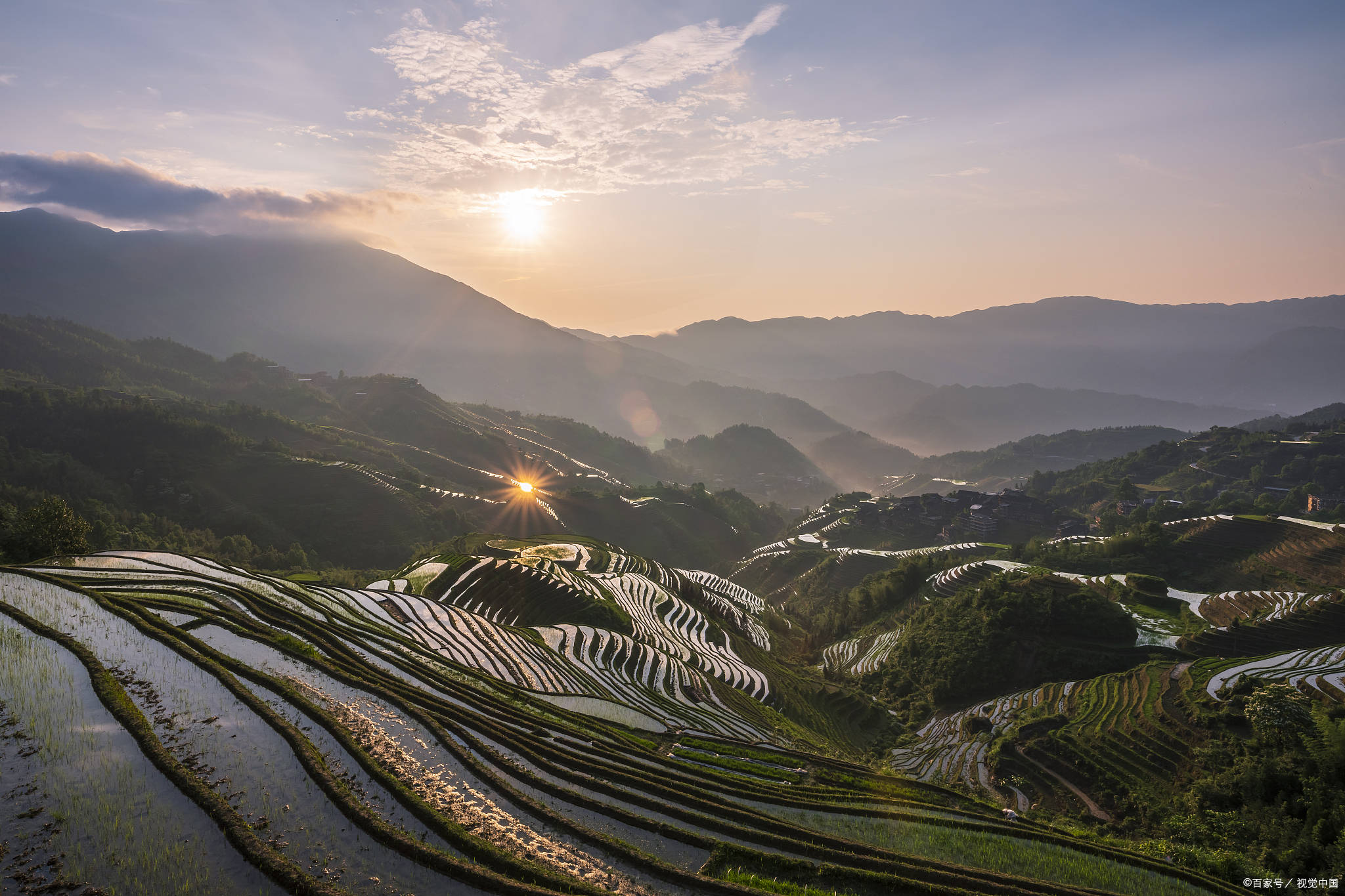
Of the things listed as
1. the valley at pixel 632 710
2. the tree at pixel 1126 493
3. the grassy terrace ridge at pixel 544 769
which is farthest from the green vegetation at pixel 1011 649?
the tree at pixel 1126 493

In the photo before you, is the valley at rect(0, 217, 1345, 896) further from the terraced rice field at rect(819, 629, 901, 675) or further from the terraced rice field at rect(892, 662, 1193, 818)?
the terraced rice field at rect(819, 629, 901, 675)

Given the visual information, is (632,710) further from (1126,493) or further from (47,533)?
(1126,493)

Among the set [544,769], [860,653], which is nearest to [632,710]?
[544,769]

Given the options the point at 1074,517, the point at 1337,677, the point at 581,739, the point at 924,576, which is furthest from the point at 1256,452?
the point at 581,739

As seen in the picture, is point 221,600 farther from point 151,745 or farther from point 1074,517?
point 1074,517

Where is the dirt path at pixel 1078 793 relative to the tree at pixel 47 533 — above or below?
below

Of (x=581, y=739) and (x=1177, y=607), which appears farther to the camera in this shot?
(x=1177, y=607)

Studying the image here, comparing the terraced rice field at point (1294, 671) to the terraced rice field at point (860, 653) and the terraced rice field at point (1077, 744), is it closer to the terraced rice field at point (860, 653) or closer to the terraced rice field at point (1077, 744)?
the terraced rice field at point (1077, 744)
